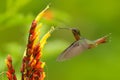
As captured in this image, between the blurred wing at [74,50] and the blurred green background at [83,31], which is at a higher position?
the blurred green background at [83,31]

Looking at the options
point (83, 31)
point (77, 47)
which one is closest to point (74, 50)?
point (77, 47)

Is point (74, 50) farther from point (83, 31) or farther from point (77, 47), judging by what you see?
point (83, 31)

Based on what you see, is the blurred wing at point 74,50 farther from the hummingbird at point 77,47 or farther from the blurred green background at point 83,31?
the blurred green background at point 83,31

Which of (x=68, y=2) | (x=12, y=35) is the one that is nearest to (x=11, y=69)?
(x=12, y=35)

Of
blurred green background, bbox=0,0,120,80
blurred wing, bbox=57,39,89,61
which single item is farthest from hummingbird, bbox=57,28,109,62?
blurred green background, bbox=0,0,120,80

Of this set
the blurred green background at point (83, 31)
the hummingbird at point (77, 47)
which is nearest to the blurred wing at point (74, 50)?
the hummingbird at point (77, 47)

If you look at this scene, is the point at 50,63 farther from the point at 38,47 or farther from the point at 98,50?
the point at 38,47

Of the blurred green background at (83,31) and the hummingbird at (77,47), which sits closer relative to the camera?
the hummingbird at (77,47)
